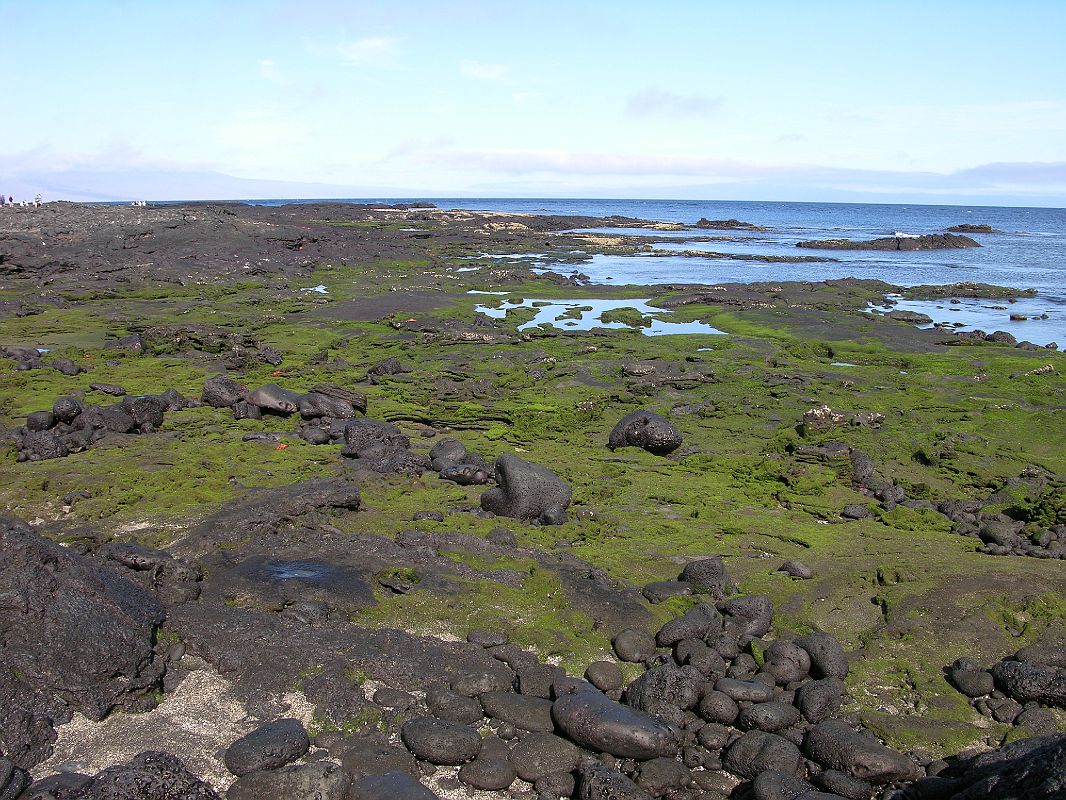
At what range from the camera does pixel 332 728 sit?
7574 millimetres

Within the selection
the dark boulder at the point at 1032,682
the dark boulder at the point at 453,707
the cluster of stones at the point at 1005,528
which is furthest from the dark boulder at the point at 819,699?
the cluster of stones at the point at 1005,528

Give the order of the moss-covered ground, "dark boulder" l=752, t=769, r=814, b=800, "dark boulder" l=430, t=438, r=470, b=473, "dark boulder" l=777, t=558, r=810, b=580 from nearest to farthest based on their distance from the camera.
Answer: "dark boulder" l=752, t=769, r=814, b=800, the moss-covered ground, "dark boulder" l=777, t=558, r=810, b=580, "dark boulder" l=430, t=438, r=470, b=473

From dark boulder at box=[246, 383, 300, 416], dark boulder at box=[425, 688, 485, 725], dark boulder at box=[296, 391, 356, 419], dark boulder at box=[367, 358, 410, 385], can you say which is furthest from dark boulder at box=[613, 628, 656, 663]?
dark boulder at box=[367, 358, 410, 385]

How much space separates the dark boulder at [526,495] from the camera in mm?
12570

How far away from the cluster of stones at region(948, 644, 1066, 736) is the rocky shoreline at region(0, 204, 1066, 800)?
3cm

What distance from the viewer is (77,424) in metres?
15.9

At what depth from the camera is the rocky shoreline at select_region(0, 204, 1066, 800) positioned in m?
7.18

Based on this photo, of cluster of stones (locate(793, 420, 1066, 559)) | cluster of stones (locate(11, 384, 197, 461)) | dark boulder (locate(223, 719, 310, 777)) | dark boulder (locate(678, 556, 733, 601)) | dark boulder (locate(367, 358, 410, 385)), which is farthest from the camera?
dark boulder (locate(367, 358, 410, 385))

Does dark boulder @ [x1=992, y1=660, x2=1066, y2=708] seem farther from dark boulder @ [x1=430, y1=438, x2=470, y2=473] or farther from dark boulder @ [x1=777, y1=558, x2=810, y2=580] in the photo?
dark boulder @ [x1=430, y1=438, x2=470, y2=473]

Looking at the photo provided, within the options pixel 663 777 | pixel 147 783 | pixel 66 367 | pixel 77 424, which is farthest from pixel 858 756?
pixel 66 367

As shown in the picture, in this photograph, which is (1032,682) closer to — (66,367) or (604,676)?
(604,676)

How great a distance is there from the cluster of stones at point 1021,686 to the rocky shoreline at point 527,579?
33 millimetres

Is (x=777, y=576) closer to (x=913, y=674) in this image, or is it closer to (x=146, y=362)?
(x=913, y=674)

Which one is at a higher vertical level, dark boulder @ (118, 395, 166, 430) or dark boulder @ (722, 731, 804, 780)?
dark boulder @ (118, 395, 166, 430)
